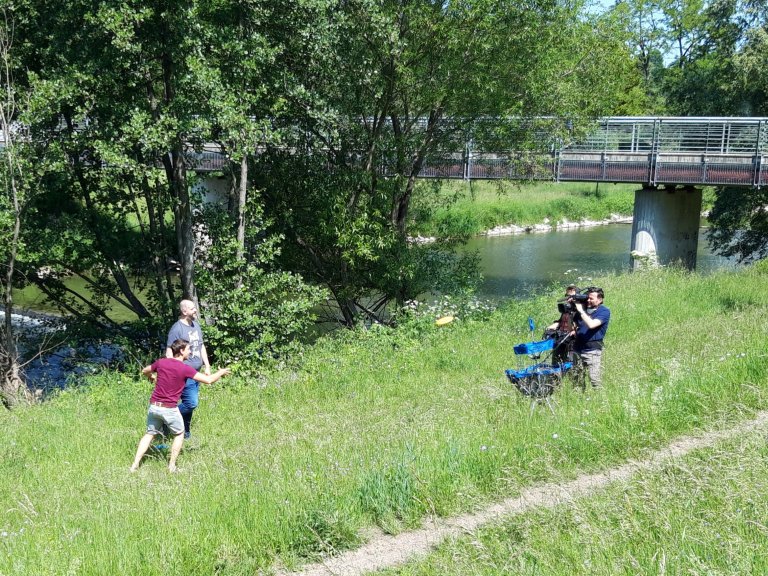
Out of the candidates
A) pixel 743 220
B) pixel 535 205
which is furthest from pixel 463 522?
pixel 535 205

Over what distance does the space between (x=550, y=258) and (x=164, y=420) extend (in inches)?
1217

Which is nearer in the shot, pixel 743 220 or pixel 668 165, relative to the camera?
pixel 668 165

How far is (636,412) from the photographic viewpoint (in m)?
7.00

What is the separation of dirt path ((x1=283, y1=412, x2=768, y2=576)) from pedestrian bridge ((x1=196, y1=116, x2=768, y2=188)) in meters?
17.1

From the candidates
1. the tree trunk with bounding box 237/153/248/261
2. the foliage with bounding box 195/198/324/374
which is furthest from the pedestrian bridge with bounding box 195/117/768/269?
the tree trunk with bounding box 237/153/248/261

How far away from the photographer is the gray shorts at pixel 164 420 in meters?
7.71

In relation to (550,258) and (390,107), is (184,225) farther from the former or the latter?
(550,258)

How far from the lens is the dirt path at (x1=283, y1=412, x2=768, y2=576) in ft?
17.0

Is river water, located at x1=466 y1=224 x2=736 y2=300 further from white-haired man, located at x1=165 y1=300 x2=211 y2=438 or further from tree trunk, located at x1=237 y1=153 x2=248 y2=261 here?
white-haired man, located at x1=165 y1=300 x2=211 y2=438

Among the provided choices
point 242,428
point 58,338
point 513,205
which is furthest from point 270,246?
point 513,205

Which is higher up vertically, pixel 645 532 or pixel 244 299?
pixel 645 532

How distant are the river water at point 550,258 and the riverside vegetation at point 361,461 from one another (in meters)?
15.7

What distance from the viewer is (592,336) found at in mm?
8695

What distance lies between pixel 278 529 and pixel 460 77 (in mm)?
12913
